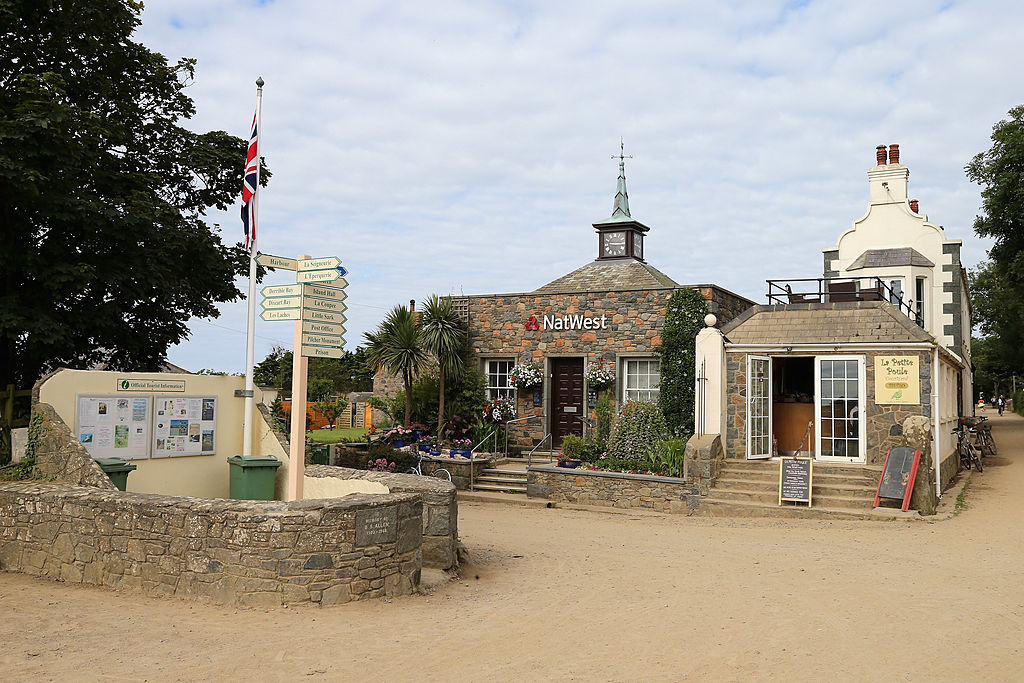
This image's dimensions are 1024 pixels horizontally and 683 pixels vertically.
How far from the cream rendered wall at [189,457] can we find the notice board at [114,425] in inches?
2.7

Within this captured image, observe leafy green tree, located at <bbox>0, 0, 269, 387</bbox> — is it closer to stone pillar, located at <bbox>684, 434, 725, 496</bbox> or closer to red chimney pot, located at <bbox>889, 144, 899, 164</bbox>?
stone pillar, located at <bbox>684, 434, 725, 496</bbox>

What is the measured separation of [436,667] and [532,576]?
3.13 metres

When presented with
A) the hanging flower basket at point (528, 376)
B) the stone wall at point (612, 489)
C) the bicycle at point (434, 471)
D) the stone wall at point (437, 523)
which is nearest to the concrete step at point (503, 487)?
the stone wall at point (612, 489)

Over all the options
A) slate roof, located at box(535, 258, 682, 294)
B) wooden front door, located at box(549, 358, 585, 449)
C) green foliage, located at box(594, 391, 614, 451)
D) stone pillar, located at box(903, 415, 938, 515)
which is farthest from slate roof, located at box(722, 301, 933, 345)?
slate roof, located at box(535, 258, 682, 294)

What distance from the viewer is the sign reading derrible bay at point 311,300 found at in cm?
751

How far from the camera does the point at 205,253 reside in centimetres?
1382

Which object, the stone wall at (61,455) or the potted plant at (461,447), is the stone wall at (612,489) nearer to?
the potted plant at (461,447)

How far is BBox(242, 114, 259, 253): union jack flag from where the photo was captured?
11.0 meters

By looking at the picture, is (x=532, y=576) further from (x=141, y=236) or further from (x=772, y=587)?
(x=141, y=236)

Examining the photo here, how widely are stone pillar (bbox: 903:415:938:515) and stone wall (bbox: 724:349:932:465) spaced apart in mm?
268

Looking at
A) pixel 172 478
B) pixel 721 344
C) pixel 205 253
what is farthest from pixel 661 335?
pixel 172 478

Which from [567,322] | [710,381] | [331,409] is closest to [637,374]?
[567,322]

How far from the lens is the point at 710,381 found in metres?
14.3

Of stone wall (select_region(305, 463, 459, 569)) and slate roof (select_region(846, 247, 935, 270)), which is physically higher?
slate roof (select_region(846, 247, 935, 270))
